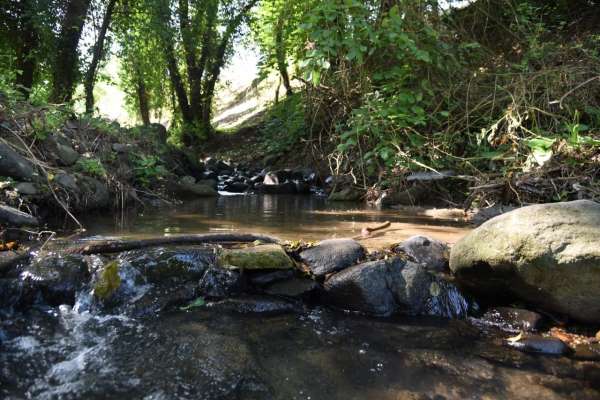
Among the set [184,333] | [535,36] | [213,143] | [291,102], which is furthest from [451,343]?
[213,143]

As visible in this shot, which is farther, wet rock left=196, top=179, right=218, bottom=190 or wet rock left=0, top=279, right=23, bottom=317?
wet rock left=196, top=179, right=218, bottom=190

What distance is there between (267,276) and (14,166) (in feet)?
11.5

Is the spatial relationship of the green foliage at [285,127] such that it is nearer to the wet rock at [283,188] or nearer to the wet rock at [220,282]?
the wet rock at [283,188]

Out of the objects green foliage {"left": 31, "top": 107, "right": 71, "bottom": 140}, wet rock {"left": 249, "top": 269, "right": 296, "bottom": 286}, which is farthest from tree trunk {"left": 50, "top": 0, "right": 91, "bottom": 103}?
wet rock {"left": 249, "top": 269, "right": 296, "bottom": 286}

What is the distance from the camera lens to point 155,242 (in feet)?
13.1

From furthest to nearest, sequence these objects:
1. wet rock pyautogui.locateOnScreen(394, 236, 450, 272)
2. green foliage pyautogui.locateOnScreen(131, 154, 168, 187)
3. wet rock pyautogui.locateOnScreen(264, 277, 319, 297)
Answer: green foliage pyautogui.locateOnScreen(131, 154, 168, 187) → wet rock pyautogui.locateOnScreen(394, 236, 450, 272) → wet rock pyautogui.locateOnScreen(264, 277, 319, 297)

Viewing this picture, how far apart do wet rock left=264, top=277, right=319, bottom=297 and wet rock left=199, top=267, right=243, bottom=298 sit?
0.24 metres

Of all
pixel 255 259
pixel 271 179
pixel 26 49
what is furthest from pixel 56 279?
pixel 26 49

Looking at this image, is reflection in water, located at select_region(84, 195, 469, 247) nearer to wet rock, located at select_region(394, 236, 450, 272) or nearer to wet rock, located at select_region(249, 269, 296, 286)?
wet rock, located at select_region(394, 236, 450, 272)

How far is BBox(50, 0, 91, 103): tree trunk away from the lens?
9400mm

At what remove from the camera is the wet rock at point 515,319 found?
122 inches

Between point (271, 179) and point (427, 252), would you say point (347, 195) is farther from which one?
point (427, 252)

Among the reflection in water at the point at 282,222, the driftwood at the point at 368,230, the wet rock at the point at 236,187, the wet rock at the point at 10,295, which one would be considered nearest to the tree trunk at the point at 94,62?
the wet rock at the point at 236,187

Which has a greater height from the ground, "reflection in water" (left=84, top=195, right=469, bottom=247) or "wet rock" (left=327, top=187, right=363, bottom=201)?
"wet rock" (left=327, top=187, right=363, bottom=201)
